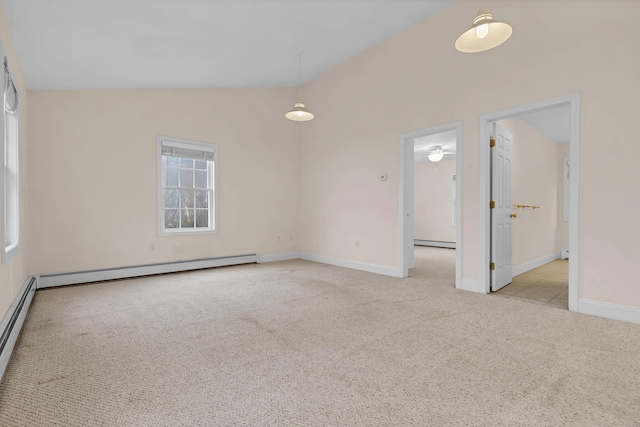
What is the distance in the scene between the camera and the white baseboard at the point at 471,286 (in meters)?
3.88

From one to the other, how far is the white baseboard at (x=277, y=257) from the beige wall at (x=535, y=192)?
3.98 m

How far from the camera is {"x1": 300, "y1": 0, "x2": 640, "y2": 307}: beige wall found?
289 centimetres

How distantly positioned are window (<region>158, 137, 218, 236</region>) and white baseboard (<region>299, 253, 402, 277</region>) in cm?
199

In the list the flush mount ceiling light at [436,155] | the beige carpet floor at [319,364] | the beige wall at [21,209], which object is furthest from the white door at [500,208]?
the beige wall at [21,209]

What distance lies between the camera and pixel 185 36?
373 centimetres

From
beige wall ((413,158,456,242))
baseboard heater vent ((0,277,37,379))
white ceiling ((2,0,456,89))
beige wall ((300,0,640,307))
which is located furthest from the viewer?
beige wall ((413,158,456,242))

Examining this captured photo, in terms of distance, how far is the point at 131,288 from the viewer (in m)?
4.21

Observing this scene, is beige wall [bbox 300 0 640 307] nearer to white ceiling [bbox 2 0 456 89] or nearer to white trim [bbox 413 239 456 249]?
white ceiling [bbox 2 0 456 89]

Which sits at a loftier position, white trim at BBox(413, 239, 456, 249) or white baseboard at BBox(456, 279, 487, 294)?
white baseboard at BBox(456, 279, 487, 294)

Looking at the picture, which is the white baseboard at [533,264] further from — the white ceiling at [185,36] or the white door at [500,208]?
the white ceiling at [185,36]

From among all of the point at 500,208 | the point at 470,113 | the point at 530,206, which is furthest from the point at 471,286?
the point at 530,206

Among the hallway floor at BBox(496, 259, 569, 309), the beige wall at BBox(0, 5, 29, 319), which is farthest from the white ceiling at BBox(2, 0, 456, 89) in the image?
the hallway floor at BBox(496, 259, 569, 309)

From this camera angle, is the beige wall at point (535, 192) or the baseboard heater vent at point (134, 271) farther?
the beige wall at point (535, 192)

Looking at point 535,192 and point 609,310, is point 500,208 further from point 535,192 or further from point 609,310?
point 535,192
